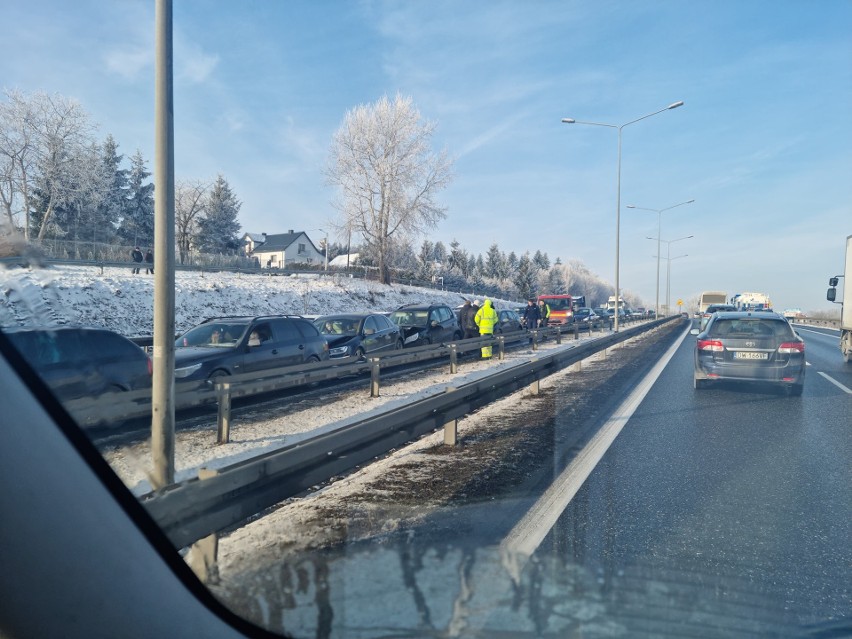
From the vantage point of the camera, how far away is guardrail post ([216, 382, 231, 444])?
841 cm

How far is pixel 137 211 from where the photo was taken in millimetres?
10375


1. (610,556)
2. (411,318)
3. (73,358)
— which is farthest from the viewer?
(411,318)

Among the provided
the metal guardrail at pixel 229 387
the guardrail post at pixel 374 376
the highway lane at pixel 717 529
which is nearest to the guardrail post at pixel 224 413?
the metal guardrail at pixel 229 387

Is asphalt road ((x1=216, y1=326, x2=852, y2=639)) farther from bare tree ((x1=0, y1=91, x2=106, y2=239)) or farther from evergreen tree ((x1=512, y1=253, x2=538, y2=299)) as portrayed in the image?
evergreen tree ((x1=512, y1=253, x2=538, y2=299))

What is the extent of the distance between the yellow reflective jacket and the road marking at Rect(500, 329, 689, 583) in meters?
11.1

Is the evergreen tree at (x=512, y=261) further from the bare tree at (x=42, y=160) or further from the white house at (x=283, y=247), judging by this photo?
Result: the bare tree at (x=42, y=160)

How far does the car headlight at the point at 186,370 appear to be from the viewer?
10484 mm

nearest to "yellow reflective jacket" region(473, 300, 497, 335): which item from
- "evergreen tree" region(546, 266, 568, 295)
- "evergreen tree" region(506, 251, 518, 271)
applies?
"evergreen tree" region(546, 266, 568, 295)

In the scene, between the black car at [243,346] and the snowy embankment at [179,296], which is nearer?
the snowy embankment at [179,296]

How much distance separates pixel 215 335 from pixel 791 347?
10643 mm

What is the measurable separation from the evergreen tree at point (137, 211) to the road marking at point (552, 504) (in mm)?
5498

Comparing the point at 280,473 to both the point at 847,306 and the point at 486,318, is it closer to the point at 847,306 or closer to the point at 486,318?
the point at 486,318

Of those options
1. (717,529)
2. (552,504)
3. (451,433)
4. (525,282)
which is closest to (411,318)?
(451,433)

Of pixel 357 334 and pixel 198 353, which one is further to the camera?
pixel 357 334
